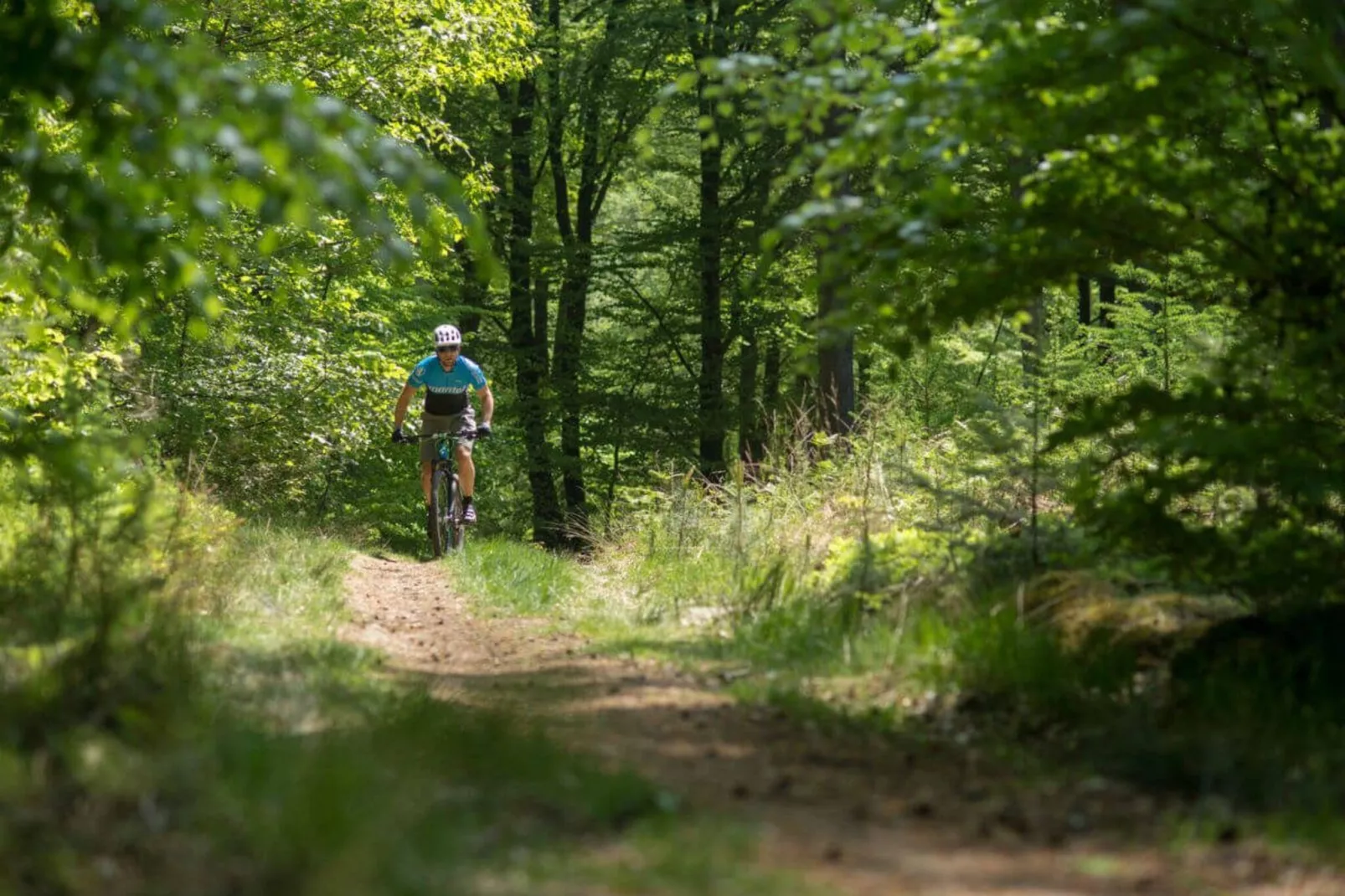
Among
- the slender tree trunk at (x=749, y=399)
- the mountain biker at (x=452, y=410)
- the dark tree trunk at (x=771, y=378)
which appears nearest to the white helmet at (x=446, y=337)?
the mountain biker at (x=452, y=410)

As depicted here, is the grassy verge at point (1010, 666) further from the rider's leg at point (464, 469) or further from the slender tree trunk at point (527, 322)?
the slender tree trunk at point (527, 322)

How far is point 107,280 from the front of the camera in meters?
14.3

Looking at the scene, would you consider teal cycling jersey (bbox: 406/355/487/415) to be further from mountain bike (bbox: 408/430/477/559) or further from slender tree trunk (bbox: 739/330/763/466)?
slender tree trunk (bbox: 739/330/763/466)

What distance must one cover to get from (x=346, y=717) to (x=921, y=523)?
4.13m

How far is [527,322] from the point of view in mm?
26656

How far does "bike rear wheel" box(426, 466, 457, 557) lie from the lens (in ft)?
47.6

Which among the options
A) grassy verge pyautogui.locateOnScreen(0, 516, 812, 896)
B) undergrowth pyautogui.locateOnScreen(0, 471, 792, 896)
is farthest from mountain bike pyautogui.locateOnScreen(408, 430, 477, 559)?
grassy verge pyautogui.locateOnScreen(0, 516, 812, 896)

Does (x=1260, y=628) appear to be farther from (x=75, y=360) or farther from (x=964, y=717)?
(x=75, y=360)


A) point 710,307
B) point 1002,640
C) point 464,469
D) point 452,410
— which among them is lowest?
point 1002,640

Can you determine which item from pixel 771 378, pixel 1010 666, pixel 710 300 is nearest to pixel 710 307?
pixel 710 300

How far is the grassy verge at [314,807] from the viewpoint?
11.2 feet

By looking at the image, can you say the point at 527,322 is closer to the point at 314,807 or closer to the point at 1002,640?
the point at 1002,640

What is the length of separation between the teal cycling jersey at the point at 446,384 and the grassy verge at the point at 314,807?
872cm

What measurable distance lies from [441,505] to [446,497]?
101 mm
